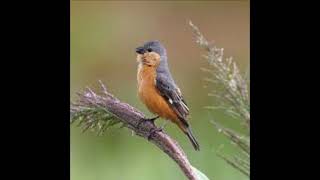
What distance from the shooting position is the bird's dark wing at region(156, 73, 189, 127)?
3.70 ft

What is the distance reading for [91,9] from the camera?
2.24m

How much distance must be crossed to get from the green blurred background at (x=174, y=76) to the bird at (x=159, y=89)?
0.02m

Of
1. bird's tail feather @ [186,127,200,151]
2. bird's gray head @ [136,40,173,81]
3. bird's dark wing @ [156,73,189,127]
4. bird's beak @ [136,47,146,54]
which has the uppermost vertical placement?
bird's beak @ [136,47,146,54]

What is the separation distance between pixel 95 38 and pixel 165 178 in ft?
4.20

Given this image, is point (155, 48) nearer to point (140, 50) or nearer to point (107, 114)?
point (140, 50)

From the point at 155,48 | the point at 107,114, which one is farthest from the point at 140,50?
the point at 107,114

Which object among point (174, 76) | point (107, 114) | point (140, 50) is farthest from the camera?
point (174, 76)

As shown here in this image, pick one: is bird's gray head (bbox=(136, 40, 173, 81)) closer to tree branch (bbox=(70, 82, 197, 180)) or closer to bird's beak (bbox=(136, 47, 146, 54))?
bird's beak (bbox=(136, 47, 146, 54))

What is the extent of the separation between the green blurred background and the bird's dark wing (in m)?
0.03

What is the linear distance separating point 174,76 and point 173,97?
0.39m

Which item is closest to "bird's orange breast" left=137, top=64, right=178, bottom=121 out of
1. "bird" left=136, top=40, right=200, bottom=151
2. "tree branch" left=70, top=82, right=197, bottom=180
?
"bird" left=136, top=40, right=200, bottom=151

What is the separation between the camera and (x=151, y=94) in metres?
1.15
